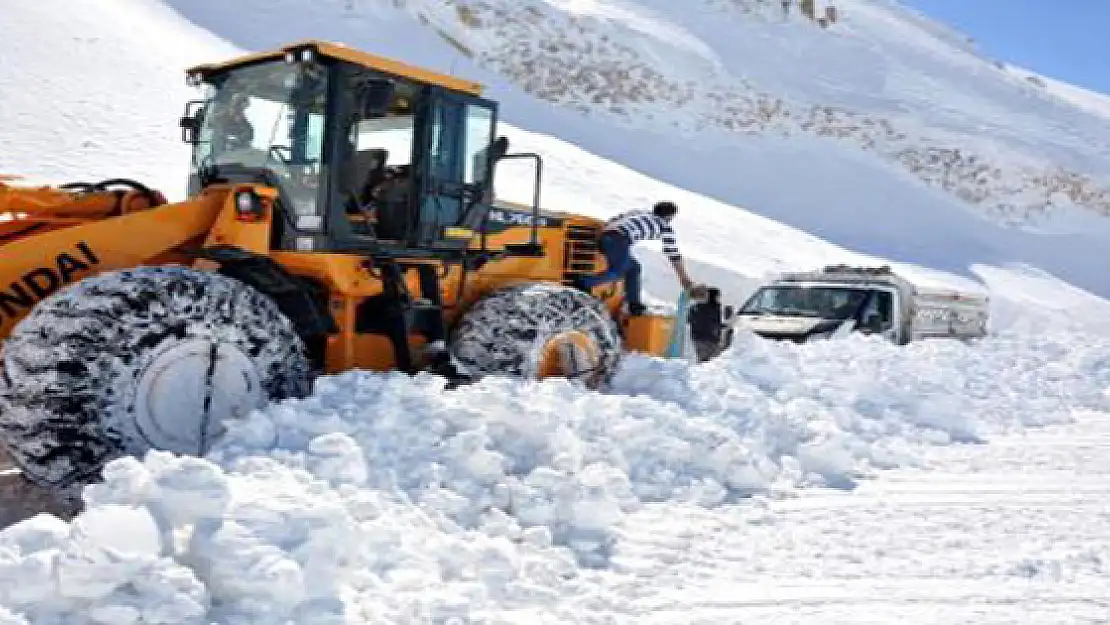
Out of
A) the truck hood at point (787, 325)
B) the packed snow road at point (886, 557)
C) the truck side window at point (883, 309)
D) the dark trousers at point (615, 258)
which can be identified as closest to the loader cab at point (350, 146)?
the dark trousers at point (615, 258)

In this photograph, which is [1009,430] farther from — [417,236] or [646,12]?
[646,12]

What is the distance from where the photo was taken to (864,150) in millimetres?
30891

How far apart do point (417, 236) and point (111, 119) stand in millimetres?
12720

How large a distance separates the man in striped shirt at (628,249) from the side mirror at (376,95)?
3.14 meters

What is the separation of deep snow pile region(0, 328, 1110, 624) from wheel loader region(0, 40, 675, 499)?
1.49 feet

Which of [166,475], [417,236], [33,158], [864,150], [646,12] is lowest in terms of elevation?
[166,475]

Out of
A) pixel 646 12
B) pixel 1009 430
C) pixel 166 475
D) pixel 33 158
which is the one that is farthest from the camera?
pixel 646 12

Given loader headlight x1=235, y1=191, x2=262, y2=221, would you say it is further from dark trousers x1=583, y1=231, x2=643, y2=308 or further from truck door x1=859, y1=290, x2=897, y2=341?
truck door x1=859, y1=290, x2=897, y2=341

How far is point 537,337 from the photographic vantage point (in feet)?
22.3

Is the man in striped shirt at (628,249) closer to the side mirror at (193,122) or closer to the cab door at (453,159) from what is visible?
the cab door at (453,159)

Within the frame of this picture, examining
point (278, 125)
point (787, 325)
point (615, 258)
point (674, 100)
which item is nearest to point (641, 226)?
point (615, 258)

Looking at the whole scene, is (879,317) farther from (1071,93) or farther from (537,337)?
(1071,93)

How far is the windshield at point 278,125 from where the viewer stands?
568cm

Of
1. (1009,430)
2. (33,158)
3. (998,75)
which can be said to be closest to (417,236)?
(1009,430)
